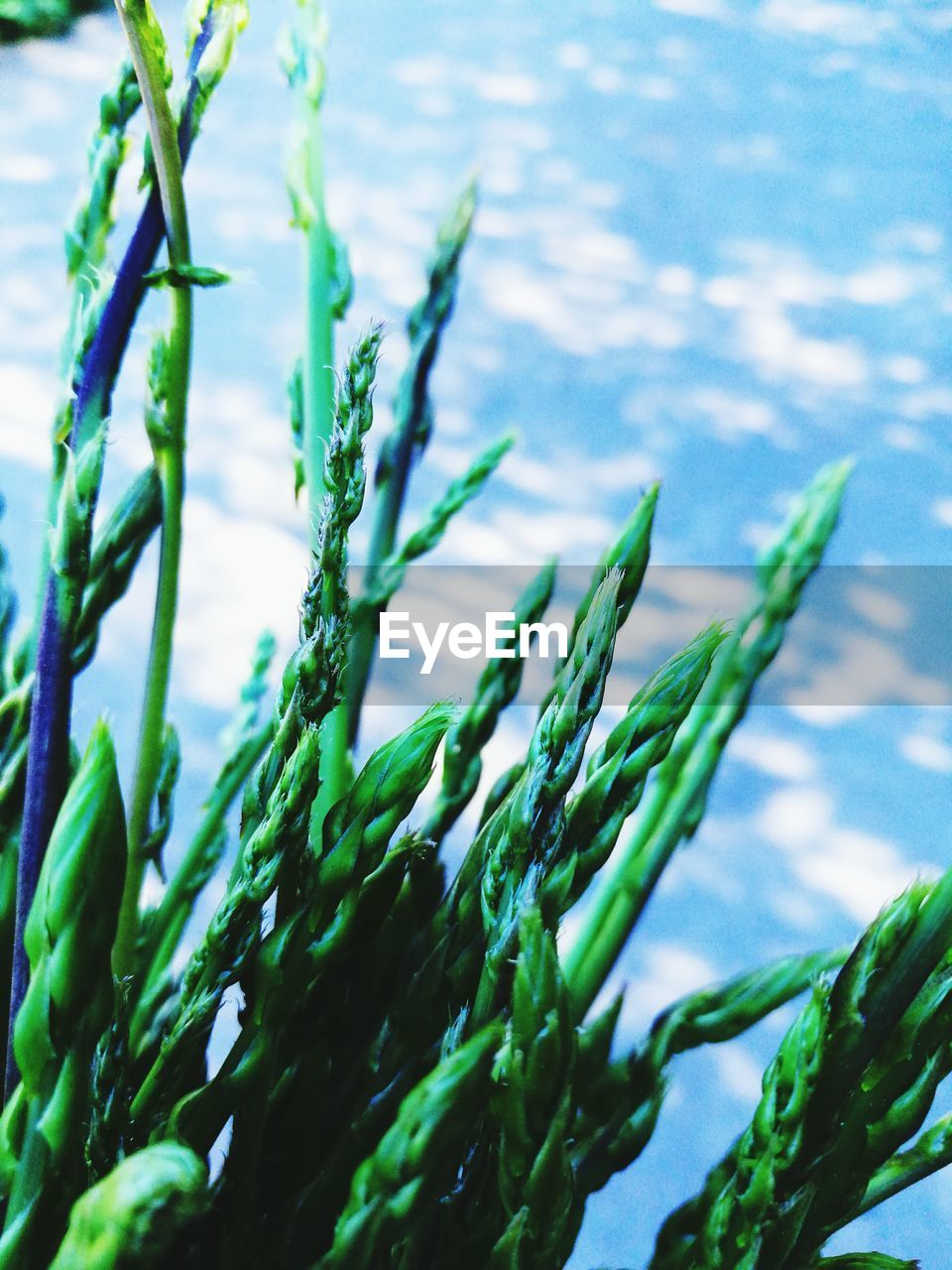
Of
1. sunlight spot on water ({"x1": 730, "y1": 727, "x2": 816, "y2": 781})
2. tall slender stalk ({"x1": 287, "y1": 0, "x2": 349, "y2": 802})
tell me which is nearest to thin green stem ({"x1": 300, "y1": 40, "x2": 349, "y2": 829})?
tall slender stalk ({"x1": 287, "y1": 0, "x2": 349, "y2": 802})

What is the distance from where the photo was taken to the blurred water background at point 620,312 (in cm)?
64

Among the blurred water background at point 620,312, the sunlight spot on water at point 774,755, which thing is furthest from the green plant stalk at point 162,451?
the sunlight spot on water at point 774,755

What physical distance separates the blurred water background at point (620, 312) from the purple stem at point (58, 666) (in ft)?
1.20

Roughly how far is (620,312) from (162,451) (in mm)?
598

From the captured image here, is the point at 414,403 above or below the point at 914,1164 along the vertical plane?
above

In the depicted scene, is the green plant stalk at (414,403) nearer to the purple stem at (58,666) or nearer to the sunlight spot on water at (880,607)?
the purple stem at (58,666)

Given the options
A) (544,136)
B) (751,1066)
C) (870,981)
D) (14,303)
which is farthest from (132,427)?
(870,981)

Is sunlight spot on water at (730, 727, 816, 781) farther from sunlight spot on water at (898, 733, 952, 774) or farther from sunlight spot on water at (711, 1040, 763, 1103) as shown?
sunlight spot on water at (711, 1040, 763, 1103)

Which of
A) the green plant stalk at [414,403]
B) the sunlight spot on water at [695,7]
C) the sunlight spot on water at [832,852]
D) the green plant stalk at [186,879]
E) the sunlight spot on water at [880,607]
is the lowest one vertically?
the sunlight spot on water at [832,852]

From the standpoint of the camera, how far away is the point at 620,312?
795 millimetres

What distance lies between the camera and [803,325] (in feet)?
2.55

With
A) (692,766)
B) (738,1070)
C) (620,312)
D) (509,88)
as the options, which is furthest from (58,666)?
(509,88)

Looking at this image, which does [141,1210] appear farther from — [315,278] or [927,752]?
[927,752]

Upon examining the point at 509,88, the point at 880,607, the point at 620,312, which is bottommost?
the point at 880,607
